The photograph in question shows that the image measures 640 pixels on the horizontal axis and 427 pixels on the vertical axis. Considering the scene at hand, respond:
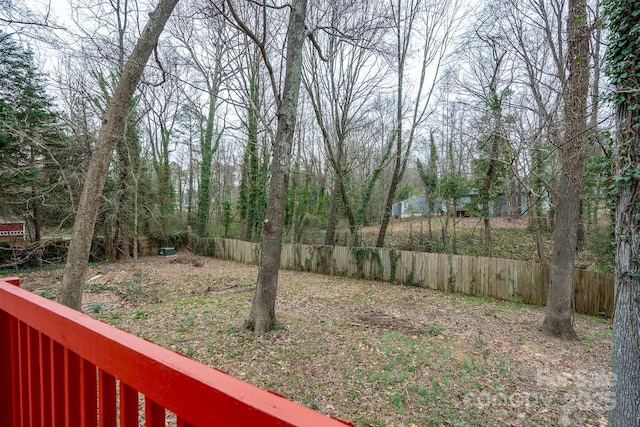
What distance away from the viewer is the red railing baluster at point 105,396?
903 millimetres

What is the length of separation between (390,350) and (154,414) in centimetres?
446

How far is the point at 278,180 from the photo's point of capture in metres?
4.97

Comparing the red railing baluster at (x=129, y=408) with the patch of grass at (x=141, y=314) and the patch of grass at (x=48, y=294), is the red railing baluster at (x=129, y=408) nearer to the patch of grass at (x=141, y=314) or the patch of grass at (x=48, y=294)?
the patch of grass at (x=141, y=314)

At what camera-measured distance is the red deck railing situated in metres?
0.59

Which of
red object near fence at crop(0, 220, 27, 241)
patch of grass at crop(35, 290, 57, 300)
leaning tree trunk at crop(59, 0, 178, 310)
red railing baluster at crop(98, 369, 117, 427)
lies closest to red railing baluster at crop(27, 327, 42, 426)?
red railing baluster at crop(98, 369, 117, 427)

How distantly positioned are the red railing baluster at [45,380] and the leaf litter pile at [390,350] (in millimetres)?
2628

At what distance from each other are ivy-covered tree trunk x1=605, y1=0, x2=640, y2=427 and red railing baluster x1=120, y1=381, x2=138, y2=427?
3219 mm

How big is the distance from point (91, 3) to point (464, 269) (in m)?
10.1

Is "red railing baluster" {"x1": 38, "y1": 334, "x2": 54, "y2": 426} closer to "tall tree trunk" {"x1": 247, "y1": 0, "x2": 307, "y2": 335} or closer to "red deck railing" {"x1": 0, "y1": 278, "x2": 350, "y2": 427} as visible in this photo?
"red deck railing" {"x1": 0, "y1": 278, "x2": 350, "y2": 427}

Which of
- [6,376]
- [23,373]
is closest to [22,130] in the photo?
[6,376]

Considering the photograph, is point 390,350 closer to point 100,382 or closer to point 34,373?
point 34,373

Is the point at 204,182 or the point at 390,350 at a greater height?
the point at 204,182

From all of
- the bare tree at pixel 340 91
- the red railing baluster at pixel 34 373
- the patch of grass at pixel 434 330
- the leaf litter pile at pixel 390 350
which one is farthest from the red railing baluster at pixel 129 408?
the bare tree at pixel 340 91

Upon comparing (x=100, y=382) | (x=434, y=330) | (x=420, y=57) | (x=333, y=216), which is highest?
(x=420, y=57)
